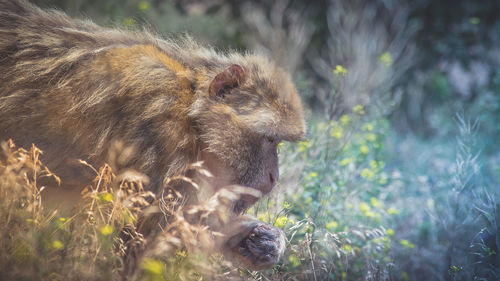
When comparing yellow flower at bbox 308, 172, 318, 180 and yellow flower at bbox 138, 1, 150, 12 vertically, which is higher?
yellow flower at bbox 138, 1, 150, 12

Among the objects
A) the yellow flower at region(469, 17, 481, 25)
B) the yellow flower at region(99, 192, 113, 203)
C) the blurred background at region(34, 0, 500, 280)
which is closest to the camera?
the yellow flower at region(99, 192, 113, 203)

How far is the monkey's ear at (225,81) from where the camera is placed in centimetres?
286

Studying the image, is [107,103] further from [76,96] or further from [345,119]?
[345,119]

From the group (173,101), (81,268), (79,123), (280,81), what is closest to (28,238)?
(81,268)

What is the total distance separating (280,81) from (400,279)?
2390 millimetres

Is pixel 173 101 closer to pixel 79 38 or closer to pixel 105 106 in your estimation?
pixel 105 106

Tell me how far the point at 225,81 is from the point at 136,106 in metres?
0.62

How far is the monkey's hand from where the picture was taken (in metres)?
3.03

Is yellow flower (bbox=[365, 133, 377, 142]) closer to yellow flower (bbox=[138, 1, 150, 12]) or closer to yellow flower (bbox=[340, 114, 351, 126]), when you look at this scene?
yellow flower (bbox=[340, 114, 351, 126])

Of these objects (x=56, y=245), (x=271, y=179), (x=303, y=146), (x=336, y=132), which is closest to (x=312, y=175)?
(x=303, y=146)

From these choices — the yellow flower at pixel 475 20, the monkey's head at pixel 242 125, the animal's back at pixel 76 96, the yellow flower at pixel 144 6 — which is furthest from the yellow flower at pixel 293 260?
the yellow flower at pixel 475 20

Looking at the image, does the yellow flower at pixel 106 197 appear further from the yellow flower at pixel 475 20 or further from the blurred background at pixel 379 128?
the yellow flower at pixel 475 20

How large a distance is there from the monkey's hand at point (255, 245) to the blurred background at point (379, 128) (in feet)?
0.48

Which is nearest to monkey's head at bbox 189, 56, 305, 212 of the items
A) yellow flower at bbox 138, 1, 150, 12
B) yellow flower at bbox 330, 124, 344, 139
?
yellow flower at bbox 330, 124, 344, 139
